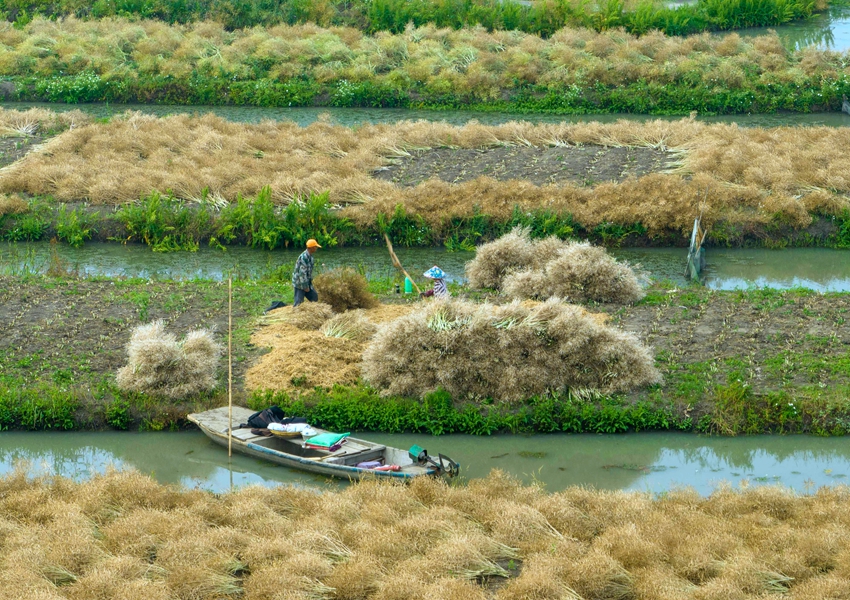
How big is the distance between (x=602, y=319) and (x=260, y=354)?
5.81 metres

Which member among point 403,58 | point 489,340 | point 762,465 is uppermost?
point 403,58

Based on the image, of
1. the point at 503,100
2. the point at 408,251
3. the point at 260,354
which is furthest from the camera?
the point at 503,100

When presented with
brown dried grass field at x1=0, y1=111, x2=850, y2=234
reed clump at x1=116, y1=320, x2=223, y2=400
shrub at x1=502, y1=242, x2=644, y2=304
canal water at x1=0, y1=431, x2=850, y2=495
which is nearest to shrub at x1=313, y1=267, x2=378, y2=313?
shrub at x1=502, y1=242, x2=644, y2=304

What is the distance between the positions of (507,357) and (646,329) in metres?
3.40

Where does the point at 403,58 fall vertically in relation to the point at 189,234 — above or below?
above

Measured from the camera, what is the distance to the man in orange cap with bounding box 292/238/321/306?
66.5 feet

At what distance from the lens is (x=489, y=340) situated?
1784 centimetres

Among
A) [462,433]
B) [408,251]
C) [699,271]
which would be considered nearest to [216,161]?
[408,251]

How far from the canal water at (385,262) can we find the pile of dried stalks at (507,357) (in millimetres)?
5842

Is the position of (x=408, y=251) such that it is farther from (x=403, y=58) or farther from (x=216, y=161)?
(x=403, y=58)

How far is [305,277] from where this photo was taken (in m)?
20.4

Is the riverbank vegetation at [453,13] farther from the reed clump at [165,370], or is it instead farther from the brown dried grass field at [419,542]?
the brown dried grass field at [419,542]

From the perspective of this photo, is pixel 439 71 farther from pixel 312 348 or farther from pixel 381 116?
pixel 312 348

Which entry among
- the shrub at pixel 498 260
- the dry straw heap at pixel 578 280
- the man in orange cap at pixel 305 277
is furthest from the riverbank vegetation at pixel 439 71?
the man in orange cap at pixel 305 277
